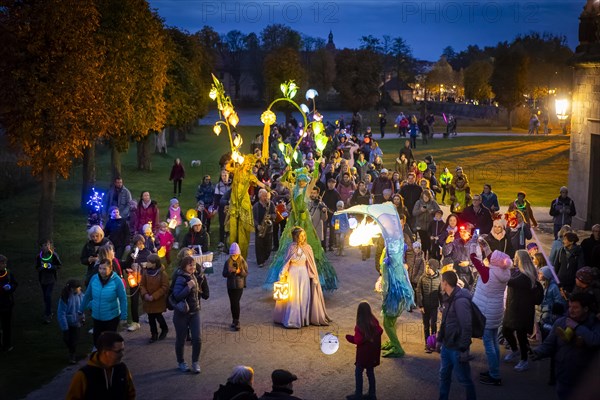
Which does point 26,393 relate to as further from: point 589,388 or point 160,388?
point 589,388

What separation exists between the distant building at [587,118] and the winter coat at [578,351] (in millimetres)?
14217

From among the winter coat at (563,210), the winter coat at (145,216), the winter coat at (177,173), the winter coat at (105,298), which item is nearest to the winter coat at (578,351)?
the winter coat at (105,298)

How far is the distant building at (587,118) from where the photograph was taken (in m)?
20.8

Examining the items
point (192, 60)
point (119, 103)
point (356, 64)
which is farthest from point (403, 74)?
point (119, 103)

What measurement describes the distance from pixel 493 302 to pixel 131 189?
2218 cm

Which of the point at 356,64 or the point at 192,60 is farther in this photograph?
the point at 356,64

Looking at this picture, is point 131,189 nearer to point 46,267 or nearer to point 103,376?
point 46,267

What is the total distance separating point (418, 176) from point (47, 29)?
10.4 meters

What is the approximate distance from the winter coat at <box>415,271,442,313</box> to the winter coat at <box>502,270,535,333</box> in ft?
3.74

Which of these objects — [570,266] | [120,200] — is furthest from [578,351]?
[120,200]

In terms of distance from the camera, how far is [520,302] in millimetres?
10414

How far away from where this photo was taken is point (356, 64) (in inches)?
2709

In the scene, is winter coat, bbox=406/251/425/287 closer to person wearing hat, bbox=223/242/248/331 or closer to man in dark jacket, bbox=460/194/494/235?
person wearing hat, bbox=223/242/248/331

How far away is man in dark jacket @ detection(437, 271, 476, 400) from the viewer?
8.90m
